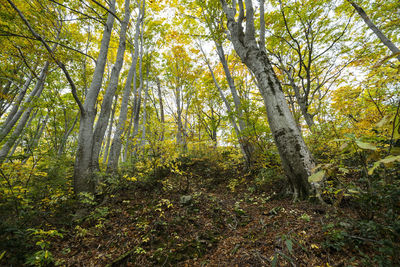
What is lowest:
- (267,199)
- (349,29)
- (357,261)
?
(357,261)

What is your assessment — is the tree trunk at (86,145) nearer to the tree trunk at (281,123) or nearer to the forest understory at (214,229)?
the forest understory at (214,229)

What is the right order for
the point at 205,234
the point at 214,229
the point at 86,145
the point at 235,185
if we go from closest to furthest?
1. the point at 205,234
2. the point at 214,229
3. the point at 86,145
4. the point at 235,185

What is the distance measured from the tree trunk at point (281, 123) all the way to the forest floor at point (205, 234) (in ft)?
1.59

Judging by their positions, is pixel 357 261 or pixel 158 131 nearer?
pixel 357 261

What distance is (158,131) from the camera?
14.5 feet

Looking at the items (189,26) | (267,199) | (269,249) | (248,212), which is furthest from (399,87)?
(189,26)

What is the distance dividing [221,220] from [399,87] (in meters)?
5.70

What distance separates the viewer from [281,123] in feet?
9.84

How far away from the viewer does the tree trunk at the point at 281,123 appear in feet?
9.11

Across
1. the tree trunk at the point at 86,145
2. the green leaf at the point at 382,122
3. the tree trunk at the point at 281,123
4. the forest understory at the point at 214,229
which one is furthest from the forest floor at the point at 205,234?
the green leaf at the point at 382,122

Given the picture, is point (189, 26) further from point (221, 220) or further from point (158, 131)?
point (221, 220)

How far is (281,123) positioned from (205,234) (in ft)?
8.16

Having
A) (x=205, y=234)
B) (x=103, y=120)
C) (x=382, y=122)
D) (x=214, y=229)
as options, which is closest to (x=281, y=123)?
(x=382, y=122)

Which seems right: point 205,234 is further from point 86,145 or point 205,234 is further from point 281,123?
point 86,145
